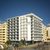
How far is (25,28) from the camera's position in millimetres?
12609

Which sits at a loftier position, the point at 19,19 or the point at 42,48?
the point at 19,19

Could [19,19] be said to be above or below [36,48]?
above

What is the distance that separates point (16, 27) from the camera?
13.0 meters

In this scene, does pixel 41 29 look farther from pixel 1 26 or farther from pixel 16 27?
pixel 1 26

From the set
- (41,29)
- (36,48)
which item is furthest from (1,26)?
(36,48)

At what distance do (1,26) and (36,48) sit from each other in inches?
389

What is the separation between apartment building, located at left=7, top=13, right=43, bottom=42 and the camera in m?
12.4

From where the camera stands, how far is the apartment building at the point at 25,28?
40.7 ft

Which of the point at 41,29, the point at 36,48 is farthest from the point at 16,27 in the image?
the point at 36,48

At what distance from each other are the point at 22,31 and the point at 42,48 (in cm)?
953

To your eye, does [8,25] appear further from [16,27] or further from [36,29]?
[36,29]

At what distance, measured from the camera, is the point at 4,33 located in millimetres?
13023

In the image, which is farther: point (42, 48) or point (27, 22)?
point (27, 22)

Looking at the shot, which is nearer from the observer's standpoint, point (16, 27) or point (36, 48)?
point (36, 48)
